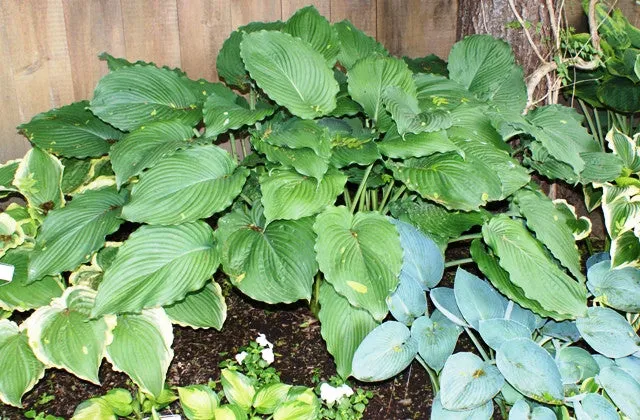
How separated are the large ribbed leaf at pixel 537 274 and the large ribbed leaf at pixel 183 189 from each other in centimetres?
81

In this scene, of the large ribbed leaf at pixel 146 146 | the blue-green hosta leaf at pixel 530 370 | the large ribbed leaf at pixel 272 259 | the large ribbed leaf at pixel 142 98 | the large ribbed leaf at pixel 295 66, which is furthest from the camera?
the large ribbed leaf at pixel 142 98

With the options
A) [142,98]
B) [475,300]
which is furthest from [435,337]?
[142,98]

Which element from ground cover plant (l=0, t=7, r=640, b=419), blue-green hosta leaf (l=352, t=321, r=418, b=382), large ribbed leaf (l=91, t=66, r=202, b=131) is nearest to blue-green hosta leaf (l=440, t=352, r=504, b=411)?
ground cover plant (l=0, t=7, r=640, b=419)

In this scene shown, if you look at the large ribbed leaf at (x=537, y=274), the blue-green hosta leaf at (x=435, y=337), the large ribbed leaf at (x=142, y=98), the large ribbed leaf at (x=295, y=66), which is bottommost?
the blue-green hosta leaf at (x=435, y=337)

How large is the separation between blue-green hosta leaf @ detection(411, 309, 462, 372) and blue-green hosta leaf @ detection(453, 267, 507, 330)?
7cm

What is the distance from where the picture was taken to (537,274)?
224 centimetres

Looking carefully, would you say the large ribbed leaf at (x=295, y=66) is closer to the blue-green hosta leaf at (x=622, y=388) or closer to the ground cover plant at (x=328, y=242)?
the ground cover plant at (x=328, y=242)

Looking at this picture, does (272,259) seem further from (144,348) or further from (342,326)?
(144,348)

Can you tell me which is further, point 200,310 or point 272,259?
point 200,310

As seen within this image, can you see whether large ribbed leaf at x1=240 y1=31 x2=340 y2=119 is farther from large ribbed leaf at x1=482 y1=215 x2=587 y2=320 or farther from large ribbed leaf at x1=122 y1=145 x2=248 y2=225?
large ribbed leaf at x1=482 y1=215 x2=587 y2=320

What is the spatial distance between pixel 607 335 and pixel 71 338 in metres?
1.60

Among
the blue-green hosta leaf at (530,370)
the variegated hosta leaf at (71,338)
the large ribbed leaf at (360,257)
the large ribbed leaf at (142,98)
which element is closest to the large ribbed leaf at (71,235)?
the variegated hosta leaf at (71,338)

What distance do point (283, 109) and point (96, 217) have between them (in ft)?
2.54

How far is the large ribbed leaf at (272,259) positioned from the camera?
7.29 ft
